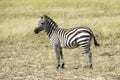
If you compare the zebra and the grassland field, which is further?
the zebra

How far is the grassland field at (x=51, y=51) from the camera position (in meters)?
10.2

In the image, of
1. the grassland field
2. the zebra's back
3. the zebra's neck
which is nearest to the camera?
the grassland field

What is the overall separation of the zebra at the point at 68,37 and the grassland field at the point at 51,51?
20.2 inches

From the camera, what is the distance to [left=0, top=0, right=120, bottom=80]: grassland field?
1024cm

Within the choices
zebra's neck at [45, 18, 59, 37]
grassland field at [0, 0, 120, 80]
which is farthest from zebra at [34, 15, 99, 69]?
grassland field at [0, 0, 120, 80]

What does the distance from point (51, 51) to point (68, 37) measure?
10.5 ft

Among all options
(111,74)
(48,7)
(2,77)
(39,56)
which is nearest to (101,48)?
(39,56)

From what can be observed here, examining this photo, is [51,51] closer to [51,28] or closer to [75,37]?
[51,28]

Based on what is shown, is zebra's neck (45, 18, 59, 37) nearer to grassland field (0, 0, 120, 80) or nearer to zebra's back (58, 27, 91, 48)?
zebra's back (58, 27, 91, 48)

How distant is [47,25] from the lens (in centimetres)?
1140

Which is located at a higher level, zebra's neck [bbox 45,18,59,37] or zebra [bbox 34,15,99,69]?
zebra's neck [bbox 45,18,59,37]

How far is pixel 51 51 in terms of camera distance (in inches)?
558

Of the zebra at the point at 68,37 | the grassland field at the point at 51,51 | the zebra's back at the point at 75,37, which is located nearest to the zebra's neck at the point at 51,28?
the zebra at the point at 68,37

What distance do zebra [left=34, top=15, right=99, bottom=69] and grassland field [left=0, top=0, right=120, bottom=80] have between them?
1.69 feet
